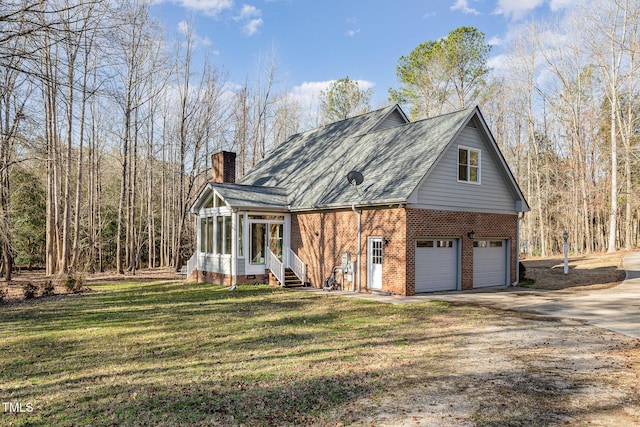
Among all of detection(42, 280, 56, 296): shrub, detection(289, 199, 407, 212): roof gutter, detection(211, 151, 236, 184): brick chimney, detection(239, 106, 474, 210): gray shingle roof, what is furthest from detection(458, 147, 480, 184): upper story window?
detection(42, 280, 56, 296): shrub

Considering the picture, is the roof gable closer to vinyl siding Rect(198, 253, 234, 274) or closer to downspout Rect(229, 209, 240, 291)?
downspout Rect(229, 209, 240, 291)

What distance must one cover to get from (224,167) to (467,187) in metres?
12.2

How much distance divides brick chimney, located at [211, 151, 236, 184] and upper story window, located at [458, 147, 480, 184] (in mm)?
11853

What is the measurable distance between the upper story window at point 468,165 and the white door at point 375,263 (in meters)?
3.87

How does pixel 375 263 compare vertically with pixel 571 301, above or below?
above

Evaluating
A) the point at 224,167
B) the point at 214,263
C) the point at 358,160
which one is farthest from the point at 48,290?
the point at 358,160

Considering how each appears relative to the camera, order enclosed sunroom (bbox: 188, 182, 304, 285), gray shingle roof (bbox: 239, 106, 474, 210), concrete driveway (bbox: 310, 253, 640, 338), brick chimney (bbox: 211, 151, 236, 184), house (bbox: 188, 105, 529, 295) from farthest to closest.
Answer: brick chimney (bbox: 211, 151, 236, 184)
enclosed sunroom (bbox: 188, 182, 304, 285)
gray shingle roof (bbox: 239, 106, 474, 210)
house (bbox: 188, 105, 529, 295)
concrete driveway (bbox: 310, 253, 640, 338)

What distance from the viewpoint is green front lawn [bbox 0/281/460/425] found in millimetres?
5113

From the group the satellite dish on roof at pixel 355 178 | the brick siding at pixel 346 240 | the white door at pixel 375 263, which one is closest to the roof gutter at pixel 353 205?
the brick siding at pixel 346 240

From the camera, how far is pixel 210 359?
7.23 m

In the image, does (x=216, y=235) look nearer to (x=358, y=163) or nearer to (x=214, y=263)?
(x=214, y=263)

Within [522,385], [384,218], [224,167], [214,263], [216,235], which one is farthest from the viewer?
[224,167]

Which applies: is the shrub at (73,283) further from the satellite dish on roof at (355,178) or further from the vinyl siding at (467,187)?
the vinyl siding at (467,187)

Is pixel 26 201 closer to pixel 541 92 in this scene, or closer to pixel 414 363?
pixel 414 363
